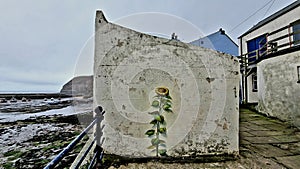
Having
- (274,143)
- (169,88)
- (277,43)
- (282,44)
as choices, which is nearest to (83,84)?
(169,88)

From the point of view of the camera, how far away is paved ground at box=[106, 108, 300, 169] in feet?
8.27

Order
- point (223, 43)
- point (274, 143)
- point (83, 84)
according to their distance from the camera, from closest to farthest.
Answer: point (274, 143) → point (83, 84) → point (223, 43)

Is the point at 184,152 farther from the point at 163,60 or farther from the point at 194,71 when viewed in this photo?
the point at 163,60

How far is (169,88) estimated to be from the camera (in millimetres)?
2686

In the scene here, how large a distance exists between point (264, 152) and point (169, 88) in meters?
2.21

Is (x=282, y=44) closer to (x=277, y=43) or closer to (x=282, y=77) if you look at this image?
(x=277, y=43)

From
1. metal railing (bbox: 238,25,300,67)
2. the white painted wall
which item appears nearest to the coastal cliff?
metal railing (bbox: 238,25,300,67)

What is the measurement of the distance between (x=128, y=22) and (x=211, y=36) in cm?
1291

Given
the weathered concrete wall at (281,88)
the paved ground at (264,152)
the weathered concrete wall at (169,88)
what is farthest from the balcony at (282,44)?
the weathered concrete wall at (169,88)

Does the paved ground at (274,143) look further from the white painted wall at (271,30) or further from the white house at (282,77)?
the white painted wall at (271,30)

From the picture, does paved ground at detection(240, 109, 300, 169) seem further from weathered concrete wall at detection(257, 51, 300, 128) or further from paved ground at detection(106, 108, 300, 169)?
weathered concrete wall at detection(257, 51, 300, 128)

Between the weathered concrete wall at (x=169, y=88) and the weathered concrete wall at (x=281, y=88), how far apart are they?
159 inches

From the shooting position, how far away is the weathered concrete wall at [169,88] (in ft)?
8.63

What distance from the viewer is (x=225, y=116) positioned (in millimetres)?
2713
